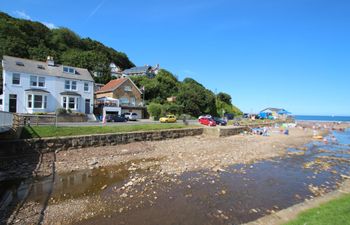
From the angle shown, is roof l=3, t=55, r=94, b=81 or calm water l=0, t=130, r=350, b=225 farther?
roof l=3, t=55, r=94, b=81

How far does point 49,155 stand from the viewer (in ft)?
52.5

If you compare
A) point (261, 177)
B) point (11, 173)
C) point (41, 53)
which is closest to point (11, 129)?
point (11, 173)

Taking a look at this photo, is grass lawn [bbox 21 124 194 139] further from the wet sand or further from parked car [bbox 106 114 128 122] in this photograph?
parked car [bbox 106 114 128 122]

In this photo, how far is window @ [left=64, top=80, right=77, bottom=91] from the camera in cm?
3494

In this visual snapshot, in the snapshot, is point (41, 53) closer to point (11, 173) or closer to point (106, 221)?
point (11, 173)

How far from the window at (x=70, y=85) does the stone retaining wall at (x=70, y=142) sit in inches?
760

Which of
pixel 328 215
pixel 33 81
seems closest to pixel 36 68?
pixel 33 81

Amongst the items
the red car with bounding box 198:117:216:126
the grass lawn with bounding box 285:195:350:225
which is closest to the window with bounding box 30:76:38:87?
the red car with bounding box 198:117:216:126

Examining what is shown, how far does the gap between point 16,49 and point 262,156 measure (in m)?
56.9

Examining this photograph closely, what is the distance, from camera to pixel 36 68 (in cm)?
3294

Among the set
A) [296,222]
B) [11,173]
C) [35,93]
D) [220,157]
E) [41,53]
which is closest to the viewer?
[296,222]

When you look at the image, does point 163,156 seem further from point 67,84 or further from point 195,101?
point 195,101

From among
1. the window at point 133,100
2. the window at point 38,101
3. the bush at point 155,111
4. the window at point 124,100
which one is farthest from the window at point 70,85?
the window at point 133,100

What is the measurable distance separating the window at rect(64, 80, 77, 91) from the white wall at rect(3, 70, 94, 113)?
18.0 inches
